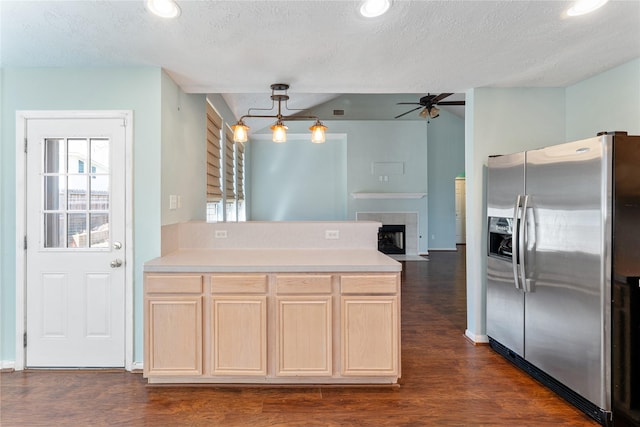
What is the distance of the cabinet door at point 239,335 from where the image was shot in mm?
2434

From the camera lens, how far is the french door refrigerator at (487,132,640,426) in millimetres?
1999

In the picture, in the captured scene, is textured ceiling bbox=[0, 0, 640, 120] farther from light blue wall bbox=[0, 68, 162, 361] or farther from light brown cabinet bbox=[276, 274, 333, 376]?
light brown cabinet bbox=[276, 274, 333, 376]

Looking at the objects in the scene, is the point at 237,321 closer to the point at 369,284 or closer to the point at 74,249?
the point at 369,284

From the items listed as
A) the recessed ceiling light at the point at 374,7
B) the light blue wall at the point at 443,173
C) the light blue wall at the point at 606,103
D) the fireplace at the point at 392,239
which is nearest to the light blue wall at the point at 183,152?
the recessed ceiling light at the point at 374,7

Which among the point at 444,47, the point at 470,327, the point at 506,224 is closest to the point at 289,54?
the point at 444,47

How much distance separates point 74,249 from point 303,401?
79.4 inches

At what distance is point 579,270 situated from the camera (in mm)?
2170

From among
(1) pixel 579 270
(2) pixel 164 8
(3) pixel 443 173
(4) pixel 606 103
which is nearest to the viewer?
(2) pixel 164 8

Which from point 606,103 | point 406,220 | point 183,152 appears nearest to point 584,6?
point 606,103

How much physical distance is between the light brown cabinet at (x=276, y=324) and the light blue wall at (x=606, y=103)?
2177mm

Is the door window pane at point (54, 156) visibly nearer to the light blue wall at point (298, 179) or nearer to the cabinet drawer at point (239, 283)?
the cabinet drawer at point (239, 283)

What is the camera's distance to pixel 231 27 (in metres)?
2.17

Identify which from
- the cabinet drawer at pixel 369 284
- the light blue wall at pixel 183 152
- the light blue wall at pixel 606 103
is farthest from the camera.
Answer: the light blue wall at pixel 183 152

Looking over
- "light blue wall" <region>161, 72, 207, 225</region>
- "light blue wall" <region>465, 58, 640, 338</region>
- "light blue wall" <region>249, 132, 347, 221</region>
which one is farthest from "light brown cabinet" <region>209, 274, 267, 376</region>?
"light blue wall" <region>249, 132, 347, 221</region>
